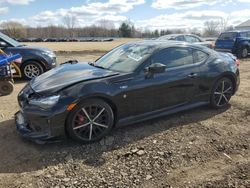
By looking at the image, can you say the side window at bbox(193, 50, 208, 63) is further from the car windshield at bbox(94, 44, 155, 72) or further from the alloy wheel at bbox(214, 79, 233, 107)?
the car windshield at bbox(94, 44, 155, 72)

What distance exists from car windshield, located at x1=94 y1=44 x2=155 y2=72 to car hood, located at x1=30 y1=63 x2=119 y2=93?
24 centimetres

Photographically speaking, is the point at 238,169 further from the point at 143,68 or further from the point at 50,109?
the point at 50,109

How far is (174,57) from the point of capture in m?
5.76

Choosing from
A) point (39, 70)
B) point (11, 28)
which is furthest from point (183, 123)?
point (11, 28)

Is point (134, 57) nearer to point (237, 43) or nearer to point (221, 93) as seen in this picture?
point (221, 93)

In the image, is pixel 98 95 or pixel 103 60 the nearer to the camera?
pixel 98 95

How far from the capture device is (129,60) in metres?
5.55

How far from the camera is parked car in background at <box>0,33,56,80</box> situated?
392 inches

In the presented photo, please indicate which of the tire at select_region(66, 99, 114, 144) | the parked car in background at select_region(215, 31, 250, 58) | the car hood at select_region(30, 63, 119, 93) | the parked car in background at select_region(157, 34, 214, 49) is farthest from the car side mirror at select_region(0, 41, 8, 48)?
the parked car in background at select_region(215, 31, 250, 58)

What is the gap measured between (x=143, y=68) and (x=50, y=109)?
1.71m

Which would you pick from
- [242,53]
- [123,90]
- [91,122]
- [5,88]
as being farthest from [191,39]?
[91,122]

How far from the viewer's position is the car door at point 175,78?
5418mm

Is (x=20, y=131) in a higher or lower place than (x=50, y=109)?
lower

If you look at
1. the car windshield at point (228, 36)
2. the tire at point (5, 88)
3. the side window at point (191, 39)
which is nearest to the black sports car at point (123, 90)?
the tire at point (5, 88)
